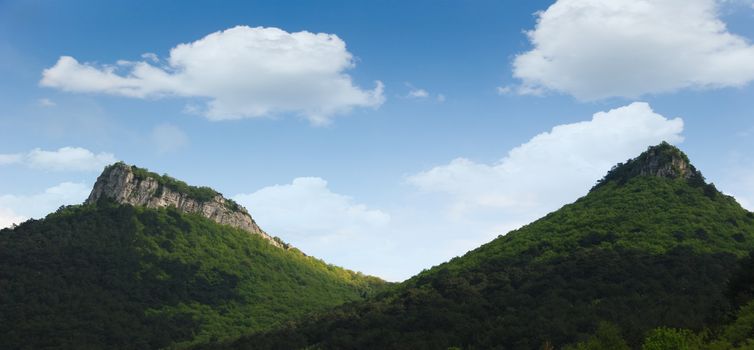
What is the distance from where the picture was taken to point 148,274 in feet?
465

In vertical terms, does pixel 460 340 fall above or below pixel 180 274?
below

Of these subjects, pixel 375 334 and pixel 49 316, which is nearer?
pixel 375 334

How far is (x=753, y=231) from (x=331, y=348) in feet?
218

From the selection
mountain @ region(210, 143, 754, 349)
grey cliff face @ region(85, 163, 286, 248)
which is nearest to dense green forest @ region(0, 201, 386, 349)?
grey cliff face @ region(85, 163, 286, 248)

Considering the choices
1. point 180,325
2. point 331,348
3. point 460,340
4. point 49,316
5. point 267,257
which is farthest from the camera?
point 267,257

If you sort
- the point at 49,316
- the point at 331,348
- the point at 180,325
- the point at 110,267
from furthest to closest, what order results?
the point at 110,267, the point at 180,325, the point at 49,316, the point at 331,348

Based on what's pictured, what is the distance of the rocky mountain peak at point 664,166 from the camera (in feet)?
405

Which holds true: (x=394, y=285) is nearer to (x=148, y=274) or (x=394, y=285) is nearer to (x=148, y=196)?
(x=148, y=274)

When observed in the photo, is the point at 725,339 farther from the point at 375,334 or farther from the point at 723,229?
the point at 723,229

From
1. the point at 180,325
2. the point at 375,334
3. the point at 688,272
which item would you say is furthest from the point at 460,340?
the point at 180,325

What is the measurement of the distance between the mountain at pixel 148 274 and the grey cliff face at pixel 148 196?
0.90ft

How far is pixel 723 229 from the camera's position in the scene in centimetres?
10131

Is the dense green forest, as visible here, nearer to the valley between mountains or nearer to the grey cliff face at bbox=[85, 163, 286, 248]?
the valley between mountains

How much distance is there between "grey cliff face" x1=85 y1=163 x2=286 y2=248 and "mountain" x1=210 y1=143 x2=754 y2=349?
7865 cm
